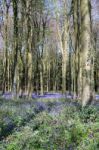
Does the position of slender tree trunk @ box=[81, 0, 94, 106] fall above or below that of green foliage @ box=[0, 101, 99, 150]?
above

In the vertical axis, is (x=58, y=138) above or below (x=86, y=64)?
below

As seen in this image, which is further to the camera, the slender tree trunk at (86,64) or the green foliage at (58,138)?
the slender tree trunk at (86,64)

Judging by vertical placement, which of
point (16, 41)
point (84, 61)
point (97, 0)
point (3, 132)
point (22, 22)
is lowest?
point (3, 132)

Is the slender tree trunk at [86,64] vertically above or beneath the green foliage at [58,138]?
above

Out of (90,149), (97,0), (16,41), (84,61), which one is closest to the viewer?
(90,149)

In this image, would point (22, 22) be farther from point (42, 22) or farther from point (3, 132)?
point (3, 132)

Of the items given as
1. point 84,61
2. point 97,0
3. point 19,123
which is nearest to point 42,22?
point 97,0

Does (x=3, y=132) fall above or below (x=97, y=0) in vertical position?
below

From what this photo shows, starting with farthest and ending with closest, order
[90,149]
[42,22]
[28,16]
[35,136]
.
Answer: [42,22] < [28,16] < [35,136] < [90,149]

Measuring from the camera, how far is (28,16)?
34.3 meters

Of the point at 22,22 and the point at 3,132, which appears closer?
the point at 3,132

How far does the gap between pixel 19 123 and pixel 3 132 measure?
1.20 metres

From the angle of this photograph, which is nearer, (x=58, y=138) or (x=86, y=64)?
(x=58, y=138)

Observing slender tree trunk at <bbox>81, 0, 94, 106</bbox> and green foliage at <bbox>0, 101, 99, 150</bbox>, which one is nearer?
green foliage at <bbox>0, 101, 99, 150</bbox>
